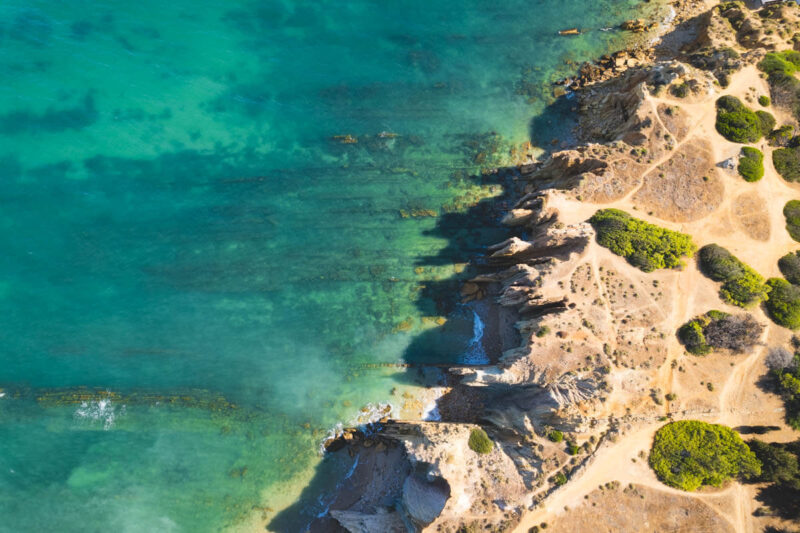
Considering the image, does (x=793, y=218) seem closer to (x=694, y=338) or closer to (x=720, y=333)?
(x=720, y=333)

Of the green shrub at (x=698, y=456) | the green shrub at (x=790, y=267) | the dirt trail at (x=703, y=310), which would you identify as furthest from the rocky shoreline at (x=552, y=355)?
the green shrub at (x=790, y=267)

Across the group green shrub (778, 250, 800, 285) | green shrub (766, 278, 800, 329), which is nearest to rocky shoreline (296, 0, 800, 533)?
green shrub (778, 250, 800, 285)

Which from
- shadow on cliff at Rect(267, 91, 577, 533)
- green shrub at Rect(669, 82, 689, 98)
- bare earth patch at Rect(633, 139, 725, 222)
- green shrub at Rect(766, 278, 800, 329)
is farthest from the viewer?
green shrub at Rect(669, 82, 689, 98)

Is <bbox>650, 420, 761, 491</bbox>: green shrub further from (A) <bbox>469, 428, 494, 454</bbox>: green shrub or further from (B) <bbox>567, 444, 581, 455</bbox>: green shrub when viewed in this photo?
(A) <bbox>469, 428, 494, 454</bbox>: green shrub

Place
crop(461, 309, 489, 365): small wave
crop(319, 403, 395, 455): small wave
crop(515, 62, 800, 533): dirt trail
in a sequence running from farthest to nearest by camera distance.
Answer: crop(461, 309, 489, 365): small wave, crop(319, 403, 395, 455): small wave, crop(515, 62, 800, 533): dirt trail

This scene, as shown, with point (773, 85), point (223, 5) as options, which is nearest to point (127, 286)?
point (223, 5)

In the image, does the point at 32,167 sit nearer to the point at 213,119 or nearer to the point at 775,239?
the point at 213,119

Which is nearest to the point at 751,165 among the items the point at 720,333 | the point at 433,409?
the point at 720,333
